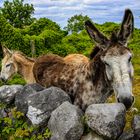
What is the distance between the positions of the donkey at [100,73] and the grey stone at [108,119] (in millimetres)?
169

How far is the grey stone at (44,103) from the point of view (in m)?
8.27

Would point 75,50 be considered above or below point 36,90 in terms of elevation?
below

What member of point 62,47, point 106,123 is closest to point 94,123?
point 106,123

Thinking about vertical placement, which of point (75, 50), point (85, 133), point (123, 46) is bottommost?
point (75, 50)

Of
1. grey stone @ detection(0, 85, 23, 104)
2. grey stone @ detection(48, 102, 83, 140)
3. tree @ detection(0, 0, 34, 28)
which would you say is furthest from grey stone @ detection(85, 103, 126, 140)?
tree @ detection(0, 0, 34, 28)

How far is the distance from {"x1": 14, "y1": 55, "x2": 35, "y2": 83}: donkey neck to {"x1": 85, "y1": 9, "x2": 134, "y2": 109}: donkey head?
19.6 ft

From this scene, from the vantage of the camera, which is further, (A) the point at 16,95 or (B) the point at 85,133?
(A) the point at 16,95

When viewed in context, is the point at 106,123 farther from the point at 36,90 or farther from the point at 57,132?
the point at 36,90

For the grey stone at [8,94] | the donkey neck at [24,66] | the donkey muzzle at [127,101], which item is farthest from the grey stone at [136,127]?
the donkey neck at [24,66]

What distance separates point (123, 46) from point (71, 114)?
4.85 feet

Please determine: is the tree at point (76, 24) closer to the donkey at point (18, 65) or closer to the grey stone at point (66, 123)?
the donkey at point (18, 65)

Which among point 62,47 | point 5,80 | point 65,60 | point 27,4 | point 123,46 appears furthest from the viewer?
point 27,4

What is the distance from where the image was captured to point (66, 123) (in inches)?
301

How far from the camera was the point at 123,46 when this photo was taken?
25.5 ft
